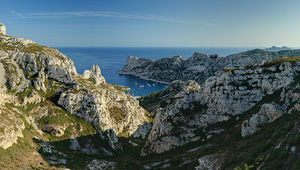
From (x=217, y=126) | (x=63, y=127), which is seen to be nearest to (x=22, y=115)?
(x=63, y=127)

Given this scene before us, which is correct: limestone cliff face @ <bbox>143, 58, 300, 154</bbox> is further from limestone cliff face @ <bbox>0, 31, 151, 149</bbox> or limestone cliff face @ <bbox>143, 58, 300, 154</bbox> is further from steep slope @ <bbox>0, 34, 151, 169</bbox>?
limestone cliff face @ <bbox>0, 31, 151, 149</bbox>

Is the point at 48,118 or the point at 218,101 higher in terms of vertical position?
the point at 218,101

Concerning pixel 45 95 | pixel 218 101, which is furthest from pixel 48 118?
pixel 218 101

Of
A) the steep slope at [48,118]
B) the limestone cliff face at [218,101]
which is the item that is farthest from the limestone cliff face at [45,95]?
the limestone cliff face at [218,101]

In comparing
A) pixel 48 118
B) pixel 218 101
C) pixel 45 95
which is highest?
pixel 218 101

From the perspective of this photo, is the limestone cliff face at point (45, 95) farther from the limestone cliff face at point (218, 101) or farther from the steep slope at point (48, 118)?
the limestone cliff face at point (218, 101)

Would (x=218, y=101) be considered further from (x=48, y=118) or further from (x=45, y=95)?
(x=45, y=95)

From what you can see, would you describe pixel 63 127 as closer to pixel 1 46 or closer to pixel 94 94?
pixel 94 94
